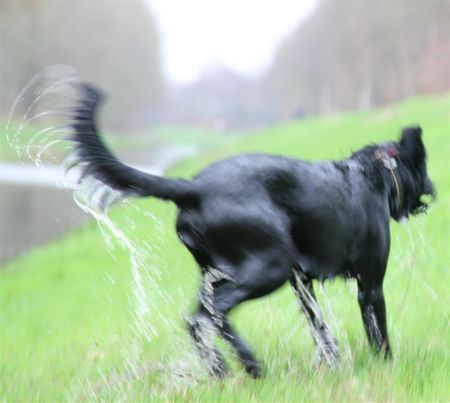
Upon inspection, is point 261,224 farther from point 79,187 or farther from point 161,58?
point 161,58

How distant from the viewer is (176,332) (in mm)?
4758

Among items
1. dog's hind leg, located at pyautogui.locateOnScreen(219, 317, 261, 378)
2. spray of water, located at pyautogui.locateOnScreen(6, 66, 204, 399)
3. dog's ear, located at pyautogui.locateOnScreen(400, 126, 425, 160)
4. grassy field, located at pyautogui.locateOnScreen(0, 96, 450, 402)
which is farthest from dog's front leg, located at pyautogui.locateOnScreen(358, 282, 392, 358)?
spray of water, located at pyautogui.locateOnScreen(6, 66, 204, 399)

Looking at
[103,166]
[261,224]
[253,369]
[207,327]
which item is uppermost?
[103,166]

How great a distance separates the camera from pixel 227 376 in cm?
351

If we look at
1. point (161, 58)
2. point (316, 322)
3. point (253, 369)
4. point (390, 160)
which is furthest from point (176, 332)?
point (161, 58)

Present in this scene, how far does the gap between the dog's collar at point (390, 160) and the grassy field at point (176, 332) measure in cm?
34

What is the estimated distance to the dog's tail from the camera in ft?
10.9

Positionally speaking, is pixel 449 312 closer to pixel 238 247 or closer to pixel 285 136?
pixel 238 247

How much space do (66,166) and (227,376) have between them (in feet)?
4.66

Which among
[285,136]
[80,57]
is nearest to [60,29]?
[80,57]

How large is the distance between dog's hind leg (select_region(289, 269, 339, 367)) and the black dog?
0.06 ft

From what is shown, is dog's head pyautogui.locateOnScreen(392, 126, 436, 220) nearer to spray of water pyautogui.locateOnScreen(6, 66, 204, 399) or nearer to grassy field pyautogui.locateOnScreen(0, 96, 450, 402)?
grassy field pyautogui.locateOnScreen(0, 96, 450, 402)

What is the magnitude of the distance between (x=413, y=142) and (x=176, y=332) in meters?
2.16

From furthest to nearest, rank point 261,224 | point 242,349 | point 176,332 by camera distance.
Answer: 1. point 176,332
2. point 242,349
3. point 261,224
